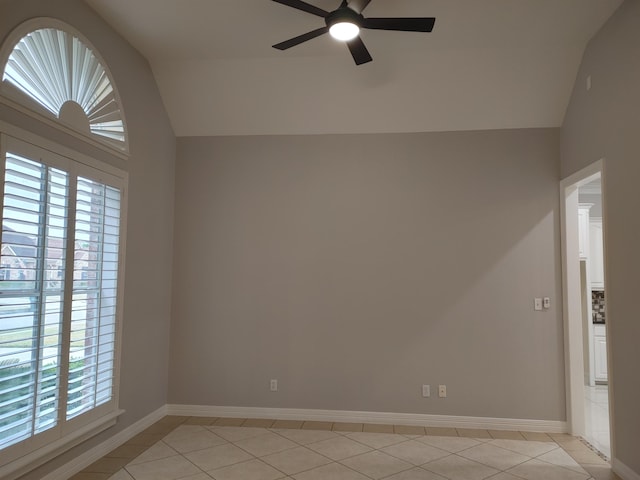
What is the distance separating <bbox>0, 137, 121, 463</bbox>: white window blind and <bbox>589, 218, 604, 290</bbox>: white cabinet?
6298 millimetres

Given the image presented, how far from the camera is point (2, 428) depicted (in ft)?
8.21

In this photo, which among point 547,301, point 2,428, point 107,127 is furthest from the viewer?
point 547,301

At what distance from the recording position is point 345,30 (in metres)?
2.79

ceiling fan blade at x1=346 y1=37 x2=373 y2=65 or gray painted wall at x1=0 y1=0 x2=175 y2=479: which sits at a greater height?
ceiling fan blade at x1=346 y1=37 x2=373 y2=65

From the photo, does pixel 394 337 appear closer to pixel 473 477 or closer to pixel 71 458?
pixel 473 477

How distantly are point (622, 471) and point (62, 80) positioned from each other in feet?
16.0

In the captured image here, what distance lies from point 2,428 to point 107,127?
7.43 ft

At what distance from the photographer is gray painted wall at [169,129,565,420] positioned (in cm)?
442

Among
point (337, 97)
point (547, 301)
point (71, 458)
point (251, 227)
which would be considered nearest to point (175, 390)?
point (71, 458)

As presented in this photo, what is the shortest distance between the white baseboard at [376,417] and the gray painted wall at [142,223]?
498 mm

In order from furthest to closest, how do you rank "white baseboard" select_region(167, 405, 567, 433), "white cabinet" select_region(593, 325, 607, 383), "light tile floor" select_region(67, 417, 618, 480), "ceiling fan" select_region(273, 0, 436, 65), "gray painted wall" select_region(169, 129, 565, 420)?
"white cabinet" select_region(593, 325, 607, 383), "gray painted wall" select_region(169, 129, 565, 420), "white baseboard" select_region(167, 405, 567, 433), "light tile floor" select_region(67, 417, 618, 480), "ceiling fan" select_region(273, 0, 436, 65)

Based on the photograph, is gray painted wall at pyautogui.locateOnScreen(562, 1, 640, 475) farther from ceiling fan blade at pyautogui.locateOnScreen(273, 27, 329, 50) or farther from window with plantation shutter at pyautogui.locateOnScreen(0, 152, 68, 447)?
window with plantation shutter at pyautogui.locateOnScreen(0, 152, 68, 447)

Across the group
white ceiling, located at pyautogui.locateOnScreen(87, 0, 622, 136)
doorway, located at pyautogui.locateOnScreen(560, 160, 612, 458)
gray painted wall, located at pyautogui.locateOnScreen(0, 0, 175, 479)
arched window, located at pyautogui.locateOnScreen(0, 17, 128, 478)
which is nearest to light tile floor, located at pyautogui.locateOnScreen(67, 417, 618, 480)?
doorway, located at pyautogui.locateOnScreen(560, 160, 612, 458)

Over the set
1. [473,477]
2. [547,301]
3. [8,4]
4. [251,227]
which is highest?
[8,4]
